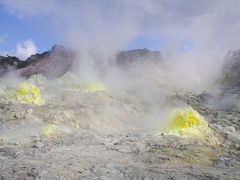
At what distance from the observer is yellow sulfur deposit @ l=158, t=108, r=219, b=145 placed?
902 centimetres

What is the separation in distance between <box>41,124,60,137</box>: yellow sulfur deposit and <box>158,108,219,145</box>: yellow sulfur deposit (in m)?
2.45

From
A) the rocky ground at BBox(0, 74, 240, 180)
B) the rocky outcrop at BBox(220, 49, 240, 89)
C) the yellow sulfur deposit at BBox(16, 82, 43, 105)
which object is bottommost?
the rocky ground at BBox(0, 74, 240, 180)

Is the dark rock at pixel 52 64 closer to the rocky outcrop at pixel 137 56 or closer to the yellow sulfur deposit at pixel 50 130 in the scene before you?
the rocky outcrop at pixel 137 56

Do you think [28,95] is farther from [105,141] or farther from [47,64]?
[47,64]

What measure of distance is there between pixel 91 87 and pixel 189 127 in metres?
6.21

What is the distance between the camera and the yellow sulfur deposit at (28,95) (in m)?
12.6

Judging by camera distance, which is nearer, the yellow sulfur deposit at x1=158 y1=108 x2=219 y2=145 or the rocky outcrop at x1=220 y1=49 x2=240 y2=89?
the yellow sulfur deposit at x1=158 y1=108 x2=219 y2=145

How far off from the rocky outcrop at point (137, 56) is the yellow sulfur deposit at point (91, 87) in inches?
190

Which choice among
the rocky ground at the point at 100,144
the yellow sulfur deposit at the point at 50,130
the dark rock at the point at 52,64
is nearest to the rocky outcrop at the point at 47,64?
the dark rock at the point at 52,64

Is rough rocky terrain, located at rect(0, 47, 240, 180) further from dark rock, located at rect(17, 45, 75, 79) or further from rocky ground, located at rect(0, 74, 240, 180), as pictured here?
dark rock, located at rect(17, 45, 75, 79)

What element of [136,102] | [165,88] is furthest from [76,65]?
[136,102]

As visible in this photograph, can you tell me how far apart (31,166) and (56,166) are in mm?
405

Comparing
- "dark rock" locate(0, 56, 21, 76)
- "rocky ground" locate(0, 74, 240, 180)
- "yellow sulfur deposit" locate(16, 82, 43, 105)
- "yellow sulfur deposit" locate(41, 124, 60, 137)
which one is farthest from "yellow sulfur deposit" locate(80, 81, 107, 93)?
"dark rock" locate(0, 56, 21, 76)

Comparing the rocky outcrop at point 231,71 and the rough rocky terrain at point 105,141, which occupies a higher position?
the rocky outcrop at point 231,71
